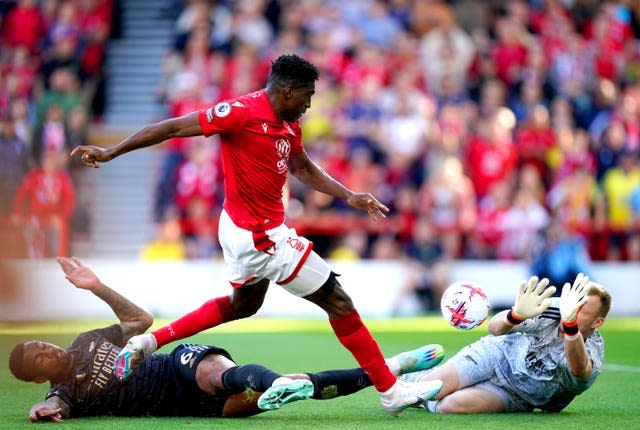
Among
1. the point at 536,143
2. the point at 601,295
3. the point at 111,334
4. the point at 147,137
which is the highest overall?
the point at 147,137

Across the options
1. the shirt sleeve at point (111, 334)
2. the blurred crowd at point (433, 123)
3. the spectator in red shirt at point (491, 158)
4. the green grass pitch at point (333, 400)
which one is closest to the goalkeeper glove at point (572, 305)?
the green grass pitch at point (333, 400)

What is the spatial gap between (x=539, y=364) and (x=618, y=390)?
1.85 meters

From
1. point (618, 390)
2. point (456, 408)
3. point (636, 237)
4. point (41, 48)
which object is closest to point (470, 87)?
point (636, 237)

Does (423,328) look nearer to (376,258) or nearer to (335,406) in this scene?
(376,258)

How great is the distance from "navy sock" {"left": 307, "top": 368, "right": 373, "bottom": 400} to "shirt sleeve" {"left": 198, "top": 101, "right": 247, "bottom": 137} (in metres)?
1.69

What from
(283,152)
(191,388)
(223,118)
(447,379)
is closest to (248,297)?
(191,388)

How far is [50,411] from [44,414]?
0.14 ft

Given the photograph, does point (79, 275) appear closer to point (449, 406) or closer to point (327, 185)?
point (327, 185)

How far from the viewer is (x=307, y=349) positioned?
40.8 ft

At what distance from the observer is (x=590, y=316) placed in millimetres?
7434

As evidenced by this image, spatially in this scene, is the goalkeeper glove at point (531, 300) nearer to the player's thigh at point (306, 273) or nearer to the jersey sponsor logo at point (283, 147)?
the player's thigh at point (306, 273)

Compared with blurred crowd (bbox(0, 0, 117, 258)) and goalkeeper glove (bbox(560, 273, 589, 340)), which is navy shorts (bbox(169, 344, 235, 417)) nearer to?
goalkeeper glove (bbox(560, 273, 589, 340))

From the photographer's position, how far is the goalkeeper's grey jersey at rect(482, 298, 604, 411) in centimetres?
755

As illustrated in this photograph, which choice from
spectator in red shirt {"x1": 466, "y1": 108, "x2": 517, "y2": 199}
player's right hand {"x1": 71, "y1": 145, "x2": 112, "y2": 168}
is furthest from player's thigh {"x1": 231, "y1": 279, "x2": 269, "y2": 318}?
spectator in red shirt {"x1": 466, "y1": 108, "x2": 517, "y2": 199}
